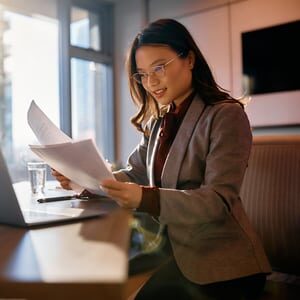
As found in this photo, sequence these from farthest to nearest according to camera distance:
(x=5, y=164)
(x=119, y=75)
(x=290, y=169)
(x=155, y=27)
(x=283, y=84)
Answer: (x=119, y=75), (x=283, y=84), (x=290, y=169), (x=155, y=27), (x=5, y=164)

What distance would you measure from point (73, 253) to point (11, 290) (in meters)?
0.08

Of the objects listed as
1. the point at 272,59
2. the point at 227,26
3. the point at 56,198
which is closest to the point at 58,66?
the point at 227,26

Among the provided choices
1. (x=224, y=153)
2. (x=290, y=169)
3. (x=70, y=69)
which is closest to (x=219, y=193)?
(x=224, y=153)

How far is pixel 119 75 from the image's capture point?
13.1 feet

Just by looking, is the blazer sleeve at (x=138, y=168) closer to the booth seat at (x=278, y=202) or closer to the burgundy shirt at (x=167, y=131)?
the burgundy shirt at (x=167, y=131)

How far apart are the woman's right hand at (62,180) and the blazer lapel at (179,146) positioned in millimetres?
286

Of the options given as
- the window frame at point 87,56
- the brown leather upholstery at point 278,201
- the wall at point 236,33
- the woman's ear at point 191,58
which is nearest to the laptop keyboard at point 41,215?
the woman's ear at point 191,58

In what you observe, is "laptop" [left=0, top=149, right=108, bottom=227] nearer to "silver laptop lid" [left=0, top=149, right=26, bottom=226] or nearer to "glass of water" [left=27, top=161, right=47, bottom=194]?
"silver laptop lid" [left=0, top=149, right=26, bottom=226]

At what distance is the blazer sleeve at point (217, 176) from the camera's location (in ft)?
2.30

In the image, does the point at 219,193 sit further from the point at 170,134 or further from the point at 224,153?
the point at 170,134

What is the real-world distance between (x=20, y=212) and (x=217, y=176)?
1.26 feet

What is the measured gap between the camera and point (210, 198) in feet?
2.37

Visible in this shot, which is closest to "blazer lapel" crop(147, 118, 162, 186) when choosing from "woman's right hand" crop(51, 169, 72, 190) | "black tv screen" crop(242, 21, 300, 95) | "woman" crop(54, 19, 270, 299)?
"woman" crop(54, 19, 270, 299)

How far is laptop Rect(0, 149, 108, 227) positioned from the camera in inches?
23.3
